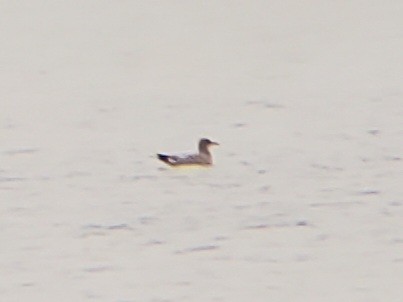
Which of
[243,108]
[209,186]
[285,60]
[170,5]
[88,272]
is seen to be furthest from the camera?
[170,5]

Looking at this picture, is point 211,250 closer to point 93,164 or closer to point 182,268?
point 182,268

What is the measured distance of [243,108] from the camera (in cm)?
1334

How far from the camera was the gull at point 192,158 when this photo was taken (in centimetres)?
1162

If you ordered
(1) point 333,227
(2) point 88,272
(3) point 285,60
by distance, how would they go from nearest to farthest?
(2) point 88,272
(1) point 333,227
(3) point 285,60

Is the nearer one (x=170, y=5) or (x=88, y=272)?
(x=88, y=272)

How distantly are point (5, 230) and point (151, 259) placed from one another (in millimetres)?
882

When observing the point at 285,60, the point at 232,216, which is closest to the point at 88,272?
the point at 232,216

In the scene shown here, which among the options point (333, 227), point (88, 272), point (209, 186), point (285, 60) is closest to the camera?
point (88, 272)

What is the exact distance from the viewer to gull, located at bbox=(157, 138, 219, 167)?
1162cm

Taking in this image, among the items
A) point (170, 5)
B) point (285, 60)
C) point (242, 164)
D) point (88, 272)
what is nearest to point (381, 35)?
point (285, 60)

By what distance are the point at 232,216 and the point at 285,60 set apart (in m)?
4.80

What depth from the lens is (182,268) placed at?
9805 millimetres

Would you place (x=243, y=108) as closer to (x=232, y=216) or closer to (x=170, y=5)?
(x=232, y=216)

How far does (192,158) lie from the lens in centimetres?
1161
